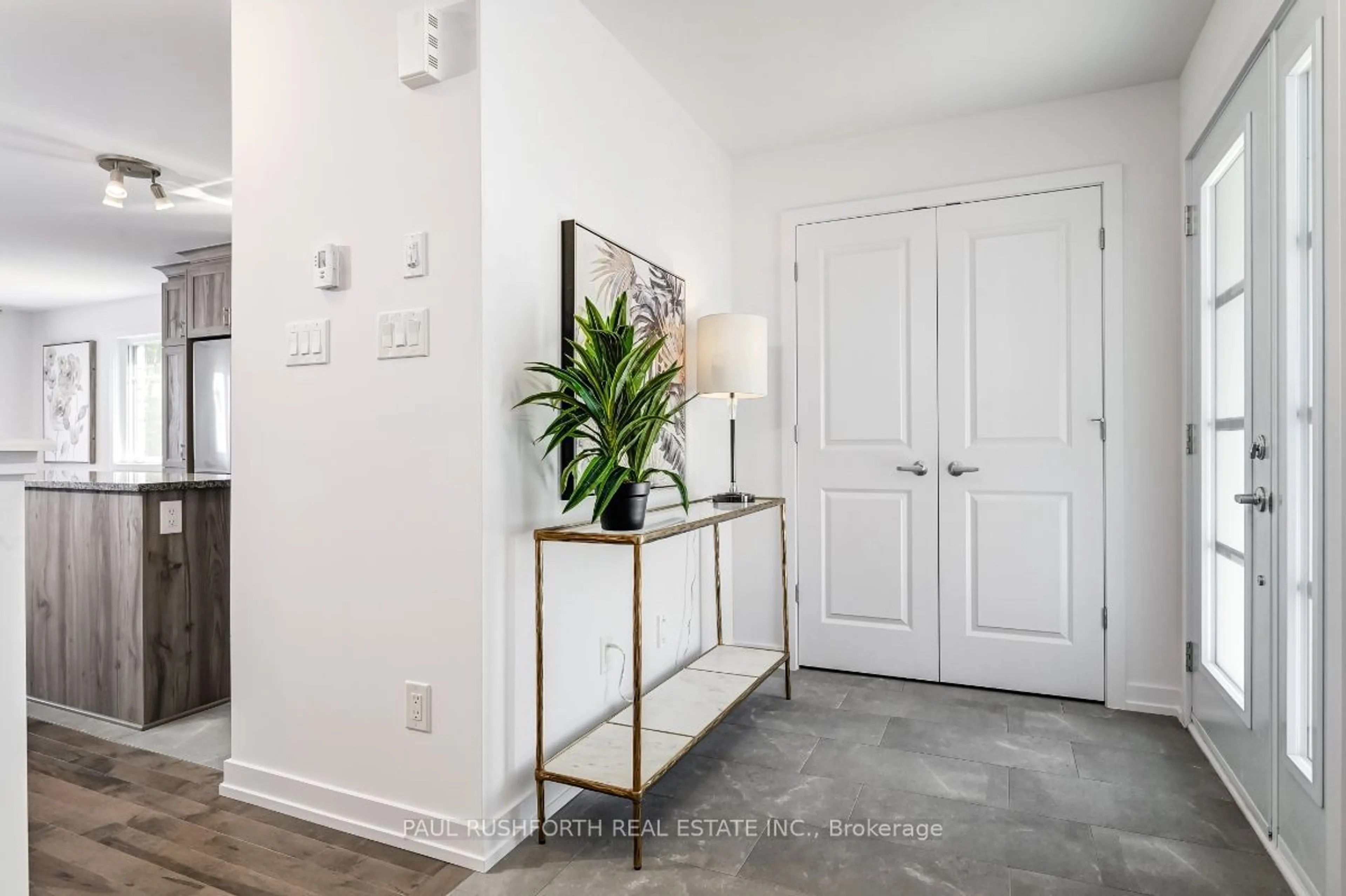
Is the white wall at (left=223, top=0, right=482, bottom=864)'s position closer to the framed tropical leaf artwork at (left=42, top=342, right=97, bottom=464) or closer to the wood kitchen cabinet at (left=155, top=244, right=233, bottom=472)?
the wood kitchen cabinet at (left=155, top=244, right=233, bottom=472)

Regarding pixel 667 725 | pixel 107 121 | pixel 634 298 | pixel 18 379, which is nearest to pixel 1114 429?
pixel 634 298

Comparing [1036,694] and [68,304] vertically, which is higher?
[68,304]

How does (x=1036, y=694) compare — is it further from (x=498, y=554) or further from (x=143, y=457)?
(x=143, y=457)

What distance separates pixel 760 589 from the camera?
3.49 m

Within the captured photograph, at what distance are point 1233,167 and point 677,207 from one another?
5.95 ft

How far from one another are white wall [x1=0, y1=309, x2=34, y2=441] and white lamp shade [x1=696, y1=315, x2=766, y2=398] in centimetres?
757

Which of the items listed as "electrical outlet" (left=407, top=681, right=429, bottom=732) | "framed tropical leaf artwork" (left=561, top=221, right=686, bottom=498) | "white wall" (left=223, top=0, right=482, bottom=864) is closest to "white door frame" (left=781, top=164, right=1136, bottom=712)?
"framed tropical leaf artwork" (left=561, top=221, right=686, bottom=498)

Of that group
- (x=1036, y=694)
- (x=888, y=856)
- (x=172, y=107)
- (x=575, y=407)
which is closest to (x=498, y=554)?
(x=575, y=407)

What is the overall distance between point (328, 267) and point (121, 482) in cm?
156

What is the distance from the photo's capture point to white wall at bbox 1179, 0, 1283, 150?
6.31 ft

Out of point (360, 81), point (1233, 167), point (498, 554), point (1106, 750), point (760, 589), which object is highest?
point (360, 81)

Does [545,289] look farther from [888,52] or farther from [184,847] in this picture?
[184,847]

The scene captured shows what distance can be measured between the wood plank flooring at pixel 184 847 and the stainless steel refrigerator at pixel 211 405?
10.1ft

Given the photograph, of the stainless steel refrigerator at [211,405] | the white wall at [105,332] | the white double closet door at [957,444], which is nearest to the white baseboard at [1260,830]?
the white double closet door at [957,444]
